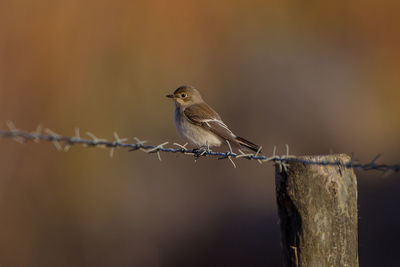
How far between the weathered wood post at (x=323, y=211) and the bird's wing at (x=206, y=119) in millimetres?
3034

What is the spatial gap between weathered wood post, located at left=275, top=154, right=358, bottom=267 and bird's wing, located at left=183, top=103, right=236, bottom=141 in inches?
119

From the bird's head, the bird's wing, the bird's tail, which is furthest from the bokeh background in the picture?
the bird's tail

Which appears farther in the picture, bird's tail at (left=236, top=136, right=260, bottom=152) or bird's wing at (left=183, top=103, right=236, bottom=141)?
bird's wing at (left=183, top=103, right=236, bottom=141)

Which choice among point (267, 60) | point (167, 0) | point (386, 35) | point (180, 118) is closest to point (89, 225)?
point (180, 118)

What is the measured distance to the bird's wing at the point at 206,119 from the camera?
19.2ft

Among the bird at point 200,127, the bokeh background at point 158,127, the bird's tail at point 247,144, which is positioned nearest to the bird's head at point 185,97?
the bird at point 200,127

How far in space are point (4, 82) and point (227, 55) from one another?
5477 mm

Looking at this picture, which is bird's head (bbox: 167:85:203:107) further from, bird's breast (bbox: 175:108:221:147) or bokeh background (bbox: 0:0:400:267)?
bokeh background (bbox: 0:0:400:267)

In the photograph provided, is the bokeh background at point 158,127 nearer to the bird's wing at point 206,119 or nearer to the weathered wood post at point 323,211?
the bird's wing at point 206,119

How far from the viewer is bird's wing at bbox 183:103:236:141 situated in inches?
230

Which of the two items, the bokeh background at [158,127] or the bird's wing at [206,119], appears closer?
the bird's wing at [206,119]

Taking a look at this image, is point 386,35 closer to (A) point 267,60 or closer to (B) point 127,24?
(A) point 267,60

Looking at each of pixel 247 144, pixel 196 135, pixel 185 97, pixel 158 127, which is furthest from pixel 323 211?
pixel 158 127

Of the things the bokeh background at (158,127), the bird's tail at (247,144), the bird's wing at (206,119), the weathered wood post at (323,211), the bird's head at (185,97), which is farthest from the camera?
the bokeh background at (158,127)
